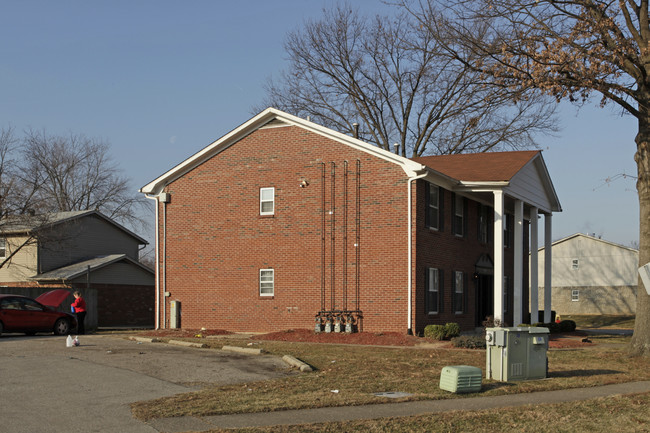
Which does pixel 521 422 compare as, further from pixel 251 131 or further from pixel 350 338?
pixel 251 131

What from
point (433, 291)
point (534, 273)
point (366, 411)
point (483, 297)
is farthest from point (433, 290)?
point (366, 411)

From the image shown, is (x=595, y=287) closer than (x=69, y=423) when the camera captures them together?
No

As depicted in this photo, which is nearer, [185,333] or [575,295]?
[185,333]

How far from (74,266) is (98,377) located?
27.5m

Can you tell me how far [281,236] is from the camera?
84.3ft

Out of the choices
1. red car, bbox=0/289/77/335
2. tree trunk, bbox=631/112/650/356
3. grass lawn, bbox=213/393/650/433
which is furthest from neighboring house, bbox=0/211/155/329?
grass lawn, bbox=213/393/650/433

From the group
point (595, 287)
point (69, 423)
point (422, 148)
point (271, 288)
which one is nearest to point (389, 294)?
point (271, 288)

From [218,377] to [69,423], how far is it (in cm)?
444

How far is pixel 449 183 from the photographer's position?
2573 cm

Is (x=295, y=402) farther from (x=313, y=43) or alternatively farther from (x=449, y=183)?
(x=313, y=43)

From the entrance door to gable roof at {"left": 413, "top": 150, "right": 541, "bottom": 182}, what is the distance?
4.66 metres

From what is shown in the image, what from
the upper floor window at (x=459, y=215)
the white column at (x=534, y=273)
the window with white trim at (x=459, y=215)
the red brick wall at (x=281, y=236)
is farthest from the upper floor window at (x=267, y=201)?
the white column at (x=534, y=273)

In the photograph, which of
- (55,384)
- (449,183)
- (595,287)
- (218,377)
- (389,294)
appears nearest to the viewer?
(55,384)

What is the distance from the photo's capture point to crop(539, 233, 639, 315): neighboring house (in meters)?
60.8
